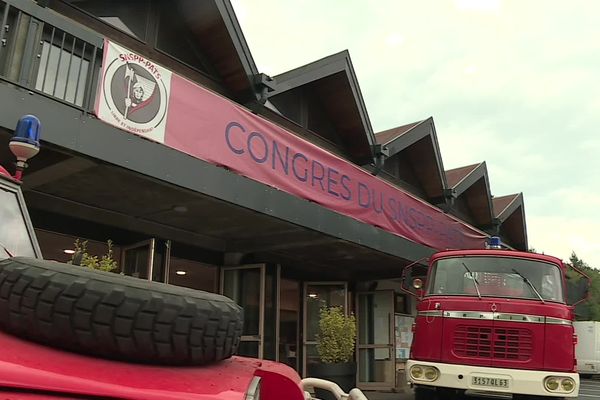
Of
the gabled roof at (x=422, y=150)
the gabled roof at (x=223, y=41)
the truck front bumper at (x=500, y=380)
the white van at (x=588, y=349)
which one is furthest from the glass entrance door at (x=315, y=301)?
the white van at (x=588, y=349)

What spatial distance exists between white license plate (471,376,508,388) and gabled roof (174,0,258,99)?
21.1 ft

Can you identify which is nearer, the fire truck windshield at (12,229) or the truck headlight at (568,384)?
the fire truck windshield at (12,229)

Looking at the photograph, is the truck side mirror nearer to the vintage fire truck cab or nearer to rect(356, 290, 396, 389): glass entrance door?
the vintage fire truck cab

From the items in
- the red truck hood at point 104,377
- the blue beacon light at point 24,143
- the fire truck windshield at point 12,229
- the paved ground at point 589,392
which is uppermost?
the blue beacon light at point 24,143

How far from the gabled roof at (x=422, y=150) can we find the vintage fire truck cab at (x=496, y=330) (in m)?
6.50

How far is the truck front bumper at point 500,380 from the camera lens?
22.5 ft

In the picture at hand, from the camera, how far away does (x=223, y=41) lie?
10156mm

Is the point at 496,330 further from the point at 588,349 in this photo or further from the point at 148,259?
the point at 588,349

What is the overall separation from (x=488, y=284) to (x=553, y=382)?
1.44 meters

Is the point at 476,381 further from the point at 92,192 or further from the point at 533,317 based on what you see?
the point at 92,192

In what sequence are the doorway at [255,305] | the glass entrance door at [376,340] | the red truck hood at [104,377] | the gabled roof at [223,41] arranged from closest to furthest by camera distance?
the red truck hood at [104,377]
the gabled roof at [223,41]
the doorway at [255,305]
the glass entrance door at [376,340]

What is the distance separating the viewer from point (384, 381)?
13.1 m

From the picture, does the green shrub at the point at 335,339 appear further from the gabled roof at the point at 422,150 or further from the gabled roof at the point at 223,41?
the gabled roof at the point at 422,150

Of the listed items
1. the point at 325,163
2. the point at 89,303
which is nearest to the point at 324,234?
the point at 325,163
